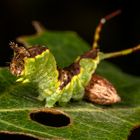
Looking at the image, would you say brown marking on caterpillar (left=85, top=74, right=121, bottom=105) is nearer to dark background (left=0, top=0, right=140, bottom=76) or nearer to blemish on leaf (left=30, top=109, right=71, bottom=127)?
blemish on leaf (left=30, top=109, right=71, bottom=127)

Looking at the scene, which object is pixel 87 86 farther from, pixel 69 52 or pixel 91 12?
pixel 91 12

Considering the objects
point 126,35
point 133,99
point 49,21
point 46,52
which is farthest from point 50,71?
point 49,21

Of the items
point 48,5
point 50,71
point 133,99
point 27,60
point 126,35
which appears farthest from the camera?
point 48,5

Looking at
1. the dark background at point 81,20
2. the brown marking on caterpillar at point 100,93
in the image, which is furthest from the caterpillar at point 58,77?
the dark background at point 81,20

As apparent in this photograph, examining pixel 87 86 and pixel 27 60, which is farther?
pixel 87 86

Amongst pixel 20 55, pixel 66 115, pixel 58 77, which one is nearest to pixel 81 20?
pixel 58 77

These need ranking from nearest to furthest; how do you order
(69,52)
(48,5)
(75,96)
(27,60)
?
(27,60) → (75,96) → (69,52) → (48,5)

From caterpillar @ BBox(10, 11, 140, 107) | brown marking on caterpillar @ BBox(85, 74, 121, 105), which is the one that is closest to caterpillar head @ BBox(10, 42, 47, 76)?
caterpillar @ BBox(10, 11, 140, 107)

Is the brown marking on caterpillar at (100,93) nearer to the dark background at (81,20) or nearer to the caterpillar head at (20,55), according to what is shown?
the caterpillar head at (20,55)
